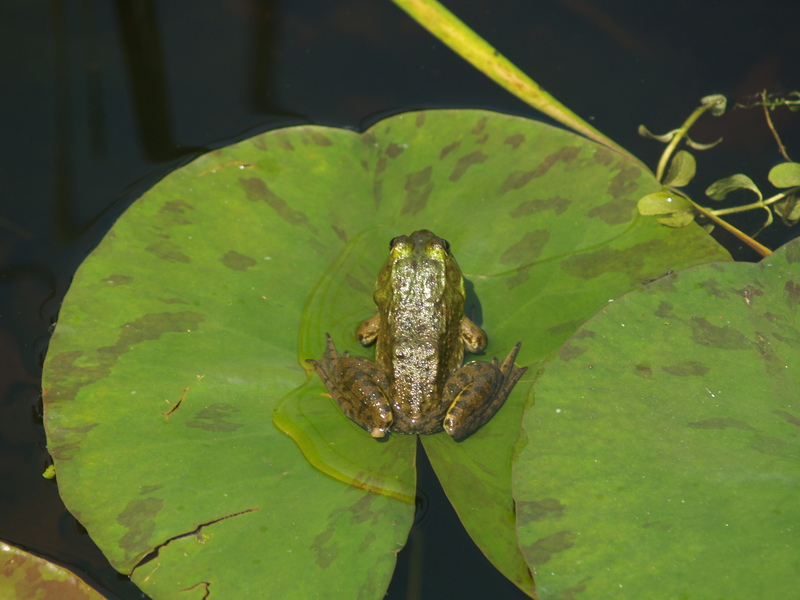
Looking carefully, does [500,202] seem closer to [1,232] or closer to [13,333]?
[13,333]

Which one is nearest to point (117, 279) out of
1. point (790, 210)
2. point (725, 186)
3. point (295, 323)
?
point (295, 323)

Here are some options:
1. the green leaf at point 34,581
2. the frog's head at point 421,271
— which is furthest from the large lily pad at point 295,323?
the green leaf at point 34,581

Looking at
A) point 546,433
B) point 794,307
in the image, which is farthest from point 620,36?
point 546,433

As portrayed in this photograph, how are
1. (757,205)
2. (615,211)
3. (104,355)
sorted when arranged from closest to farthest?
1. (104,355)
2. (615,211)
3. (757,205)

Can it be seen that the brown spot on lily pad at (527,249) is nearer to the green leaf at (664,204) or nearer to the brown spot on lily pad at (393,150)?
the green leaf at (664,204)

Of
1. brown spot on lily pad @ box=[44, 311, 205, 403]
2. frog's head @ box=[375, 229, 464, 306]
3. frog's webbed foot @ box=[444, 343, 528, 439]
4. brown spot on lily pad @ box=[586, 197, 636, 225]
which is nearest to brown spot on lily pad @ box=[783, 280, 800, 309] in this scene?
brown spot on lily pad @ box=[586, 197, 636, 225]

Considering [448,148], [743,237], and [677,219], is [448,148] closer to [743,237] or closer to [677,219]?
[677,219]

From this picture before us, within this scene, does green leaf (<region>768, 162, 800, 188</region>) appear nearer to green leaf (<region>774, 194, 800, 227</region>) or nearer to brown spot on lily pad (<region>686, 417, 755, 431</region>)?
green leaf (<region>774, 194, 800, 227</region>)
